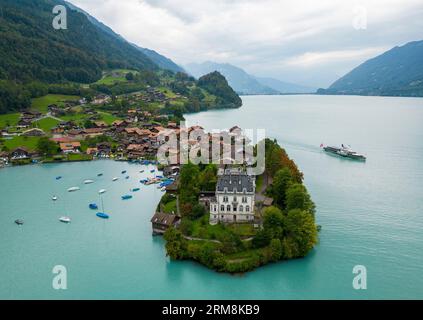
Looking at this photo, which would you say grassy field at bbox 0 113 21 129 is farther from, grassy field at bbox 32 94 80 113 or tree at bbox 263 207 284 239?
tree at bbox 263 207 284 239

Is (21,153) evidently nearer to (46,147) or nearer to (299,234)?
(46,147)

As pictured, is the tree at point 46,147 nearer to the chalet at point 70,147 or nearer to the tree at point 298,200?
the chalet at point 70,147

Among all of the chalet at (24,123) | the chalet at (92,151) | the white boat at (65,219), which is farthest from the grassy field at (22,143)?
the white boat at (65,219)

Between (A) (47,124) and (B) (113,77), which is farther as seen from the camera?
(B) (113,77)

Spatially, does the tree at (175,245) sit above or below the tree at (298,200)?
below

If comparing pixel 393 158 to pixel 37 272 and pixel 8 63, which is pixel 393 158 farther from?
pixel 8 63

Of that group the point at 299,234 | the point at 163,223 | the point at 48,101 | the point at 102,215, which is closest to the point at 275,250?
the point at 299,234
